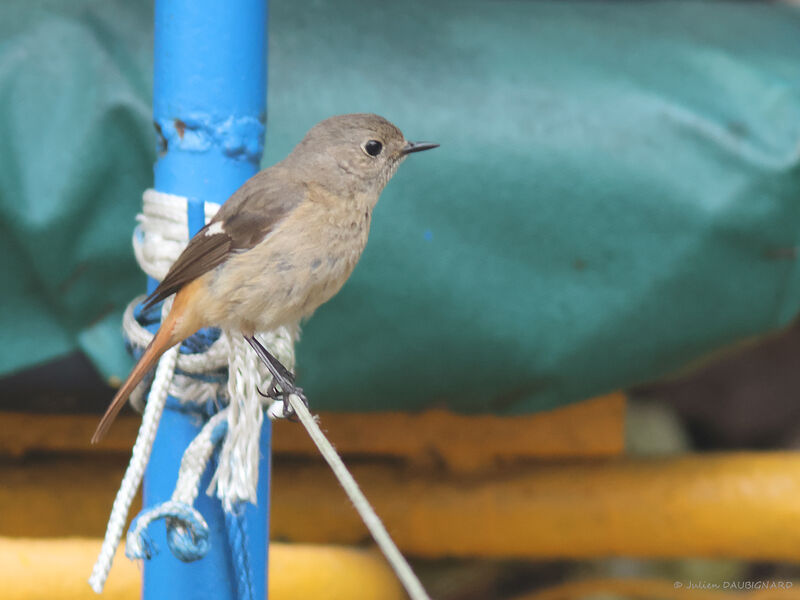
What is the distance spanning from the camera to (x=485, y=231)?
235 cm

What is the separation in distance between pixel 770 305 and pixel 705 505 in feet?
1.98

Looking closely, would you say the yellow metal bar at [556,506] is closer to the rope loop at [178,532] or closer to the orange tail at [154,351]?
the orange tail at [154,351]

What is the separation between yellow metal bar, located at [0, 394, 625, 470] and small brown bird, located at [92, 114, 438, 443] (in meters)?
1.10

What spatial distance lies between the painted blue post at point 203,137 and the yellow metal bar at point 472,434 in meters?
1.20

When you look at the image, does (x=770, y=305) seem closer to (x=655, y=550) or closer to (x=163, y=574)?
(x=655, y=550)

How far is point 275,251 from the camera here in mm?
1627

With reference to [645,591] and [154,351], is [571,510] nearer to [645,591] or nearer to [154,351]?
[645,591]

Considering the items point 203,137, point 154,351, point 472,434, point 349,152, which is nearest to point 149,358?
point 154,351

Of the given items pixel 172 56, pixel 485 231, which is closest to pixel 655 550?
pixel 485 231

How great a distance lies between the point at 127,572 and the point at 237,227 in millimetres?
1034

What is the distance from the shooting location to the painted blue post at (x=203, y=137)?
145 cm


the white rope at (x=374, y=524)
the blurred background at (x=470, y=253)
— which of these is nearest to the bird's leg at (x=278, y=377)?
the white rope at (x=374, y=524)

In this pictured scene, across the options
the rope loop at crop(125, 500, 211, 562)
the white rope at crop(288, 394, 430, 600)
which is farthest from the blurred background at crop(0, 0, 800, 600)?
→ the white rope at crop(288, 394, 430, 600)

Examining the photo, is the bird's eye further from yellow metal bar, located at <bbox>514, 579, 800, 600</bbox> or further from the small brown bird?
yellow metal bar, located at <bbox>514, 579, 800, 600</bbox>
